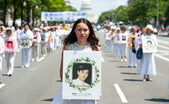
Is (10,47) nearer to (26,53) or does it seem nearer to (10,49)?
(10,49)

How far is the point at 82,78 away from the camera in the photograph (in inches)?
180

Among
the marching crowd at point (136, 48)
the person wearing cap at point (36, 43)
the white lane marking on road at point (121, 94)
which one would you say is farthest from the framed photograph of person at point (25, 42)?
the white lane marking on road at point (121, 94)

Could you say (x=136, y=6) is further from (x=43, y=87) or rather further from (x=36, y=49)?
(x=43, y=87)

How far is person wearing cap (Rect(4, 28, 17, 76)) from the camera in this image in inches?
543

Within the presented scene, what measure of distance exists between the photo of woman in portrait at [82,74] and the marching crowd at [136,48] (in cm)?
805

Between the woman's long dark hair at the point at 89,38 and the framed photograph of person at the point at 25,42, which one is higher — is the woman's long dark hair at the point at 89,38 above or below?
above

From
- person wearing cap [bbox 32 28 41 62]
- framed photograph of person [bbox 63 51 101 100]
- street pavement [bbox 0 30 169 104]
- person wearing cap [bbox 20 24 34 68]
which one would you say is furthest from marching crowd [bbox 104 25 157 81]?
framed photograph of person [bbox 63 51 101 100]

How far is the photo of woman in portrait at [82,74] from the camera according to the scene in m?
4.56

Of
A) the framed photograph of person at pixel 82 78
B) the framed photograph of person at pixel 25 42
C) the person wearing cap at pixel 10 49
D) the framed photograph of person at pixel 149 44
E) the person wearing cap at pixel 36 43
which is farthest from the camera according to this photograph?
the person wearing cap at pixel 36 43

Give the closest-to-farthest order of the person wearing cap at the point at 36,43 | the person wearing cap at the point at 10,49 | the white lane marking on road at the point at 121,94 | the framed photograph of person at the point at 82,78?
the framed photograph of person at the point at 82,78, the white lane marking on road at the point at 121,94, the person wearing cap at the point at 10,49, the person wearing cap at the point at 36,43

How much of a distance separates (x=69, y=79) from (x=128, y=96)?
5439 millimetres

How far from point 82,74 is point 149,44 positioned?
8540mm

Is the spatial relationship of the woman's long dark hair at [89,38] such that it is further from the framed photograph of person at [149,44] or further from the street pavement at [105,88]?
the framed photograph of person at [149,44]

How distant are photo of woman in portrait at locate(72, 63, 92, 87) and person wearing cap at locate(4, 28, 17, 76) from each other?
945 cm
